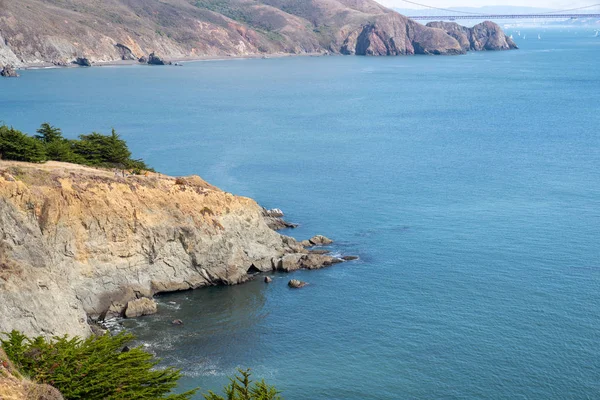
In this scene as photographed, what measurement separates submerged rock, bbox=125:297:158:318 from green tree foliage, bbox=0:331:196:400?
15169 millimetres

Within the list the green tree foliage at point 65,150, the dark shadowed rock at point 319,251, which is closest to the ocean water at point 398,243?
the dark shadowed rock at point 319,251

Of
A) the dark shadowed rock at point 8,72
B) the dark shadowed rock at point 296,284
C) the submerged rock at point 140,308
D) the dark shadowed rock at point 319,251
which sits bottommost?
the dark shadowed rock at point 296,284

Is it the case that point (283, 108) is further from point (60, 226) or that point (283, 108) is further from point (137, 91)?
point (60, 226)

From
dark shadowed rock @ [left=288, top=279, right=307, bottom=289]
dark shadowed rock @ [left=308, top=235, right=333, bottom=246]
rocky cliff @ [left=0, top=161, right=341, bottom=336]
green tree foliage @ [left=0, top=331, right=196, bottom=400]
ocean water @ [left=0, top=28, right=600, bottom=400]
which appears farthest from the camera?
dark shadowed rock @ [left=308, top=235, right=333, bottom=246]

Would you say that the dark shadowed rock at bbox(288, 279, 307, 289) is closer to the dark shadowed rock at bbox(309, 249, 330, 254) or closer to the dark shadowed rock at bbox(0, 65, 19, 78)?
the dark shadowed rock at bbox(309, 249, 330, 254)

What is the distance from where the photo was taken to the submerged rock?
5047 cm

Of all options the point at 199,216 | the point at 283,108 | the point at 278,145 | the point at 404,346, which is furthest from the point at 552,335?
the point at 283,108

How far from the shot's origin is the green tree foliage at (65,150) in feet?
180

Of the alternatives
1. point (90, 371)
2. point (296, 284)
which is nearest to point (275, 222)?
point (296, 284)

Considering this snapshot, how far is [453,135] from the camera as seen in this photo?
11694 centimetres

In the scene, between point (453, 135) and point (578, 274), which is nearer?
point (578, 274)

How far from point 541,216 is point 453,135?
4581cm

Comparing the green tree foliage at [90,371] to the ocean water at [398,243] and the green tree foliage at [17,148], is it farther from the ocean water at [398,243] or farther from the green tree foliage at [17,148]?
the green tree foliage at [17,148]

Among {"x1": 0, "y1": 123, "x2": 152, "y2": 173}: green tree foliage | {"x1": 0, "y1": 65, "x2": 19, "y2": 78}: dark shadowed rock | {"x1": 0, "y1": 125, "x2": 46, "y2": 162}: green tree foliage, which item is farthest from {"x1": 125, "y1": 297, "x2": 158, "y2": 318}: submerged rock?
{"x1": 0, "y1": 65, "x2": 19, "y2": 78}: dark shadowed rock
